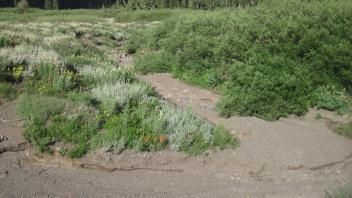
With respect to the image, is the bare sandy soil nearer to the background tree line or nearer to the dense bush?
the dense bush

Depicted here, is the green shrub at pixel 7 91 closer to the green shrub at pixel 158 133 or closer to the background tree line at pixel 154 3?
the green shrub at pixel 158 133

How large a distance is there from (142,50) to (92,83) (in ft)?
31.7

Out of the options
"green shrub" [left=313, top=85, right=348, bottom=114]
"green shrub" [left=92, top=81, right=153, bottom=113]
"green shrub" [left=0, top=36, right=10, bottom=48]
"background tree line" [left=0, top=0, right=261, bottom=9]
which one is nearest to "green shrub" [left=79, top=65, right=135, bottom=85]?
"green shrub" [left=92, top=81, right=153, bottom=113]

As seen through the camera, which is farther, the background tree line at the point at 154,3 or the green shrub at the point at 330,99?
the background tree line at the point at 154,3

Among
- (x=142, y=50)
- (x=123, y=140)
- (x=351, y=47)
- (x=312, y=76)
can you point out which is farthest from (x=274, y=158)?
(x=142, y=50)

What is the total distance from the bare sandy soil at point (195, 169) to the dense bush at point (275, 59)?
1236 millimetres

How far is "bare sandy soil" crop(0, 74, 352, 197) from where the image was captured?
6.65 m

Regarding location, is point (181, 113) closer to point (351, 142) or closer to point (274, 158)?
point (274, 158)

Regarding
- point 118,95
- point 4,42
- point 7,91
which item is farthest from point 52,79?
point 4,42

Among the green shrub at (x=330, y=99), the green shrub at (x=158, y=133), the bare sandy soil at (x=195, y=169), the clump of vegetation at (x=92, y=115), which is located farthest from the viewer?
the green shrub at (x=330, y=99)

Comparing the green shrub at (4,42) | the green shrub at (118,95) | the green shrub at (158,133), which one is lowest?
the green shrub at (158,133)

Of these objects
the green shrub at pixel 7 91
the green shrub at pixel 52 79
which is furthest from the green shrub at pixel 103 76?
the green shrub at pixel 7 91

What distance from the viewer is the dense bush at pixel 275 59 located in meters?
10.7

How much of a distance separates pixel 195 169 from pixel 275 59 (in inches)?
198
